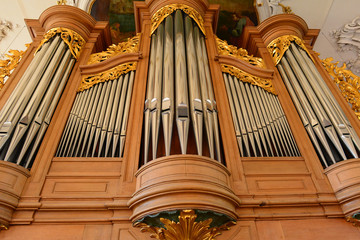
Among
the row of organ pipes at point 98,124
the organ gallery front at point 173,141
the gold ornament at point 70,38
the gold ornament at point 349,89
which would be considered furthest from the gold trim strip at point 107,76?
the gold ornament at point 349,89

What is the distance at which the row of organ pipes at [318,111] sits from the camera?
3344 millimetres

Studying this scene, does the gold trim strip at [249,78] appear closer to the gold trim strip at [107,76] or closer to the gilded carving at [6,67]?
the gold trim strip at [107,76]

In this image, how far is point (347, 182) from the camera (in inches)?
115

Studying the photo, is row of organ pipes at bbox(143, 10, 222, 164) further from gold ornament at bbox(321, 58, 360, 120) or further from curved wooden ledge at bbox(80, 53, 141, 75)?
gold ornament at bbox(321, 58, 360, 120)

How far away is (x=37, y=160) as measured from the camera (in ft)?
10.3

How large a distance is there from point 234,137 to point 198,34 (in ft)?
7.31

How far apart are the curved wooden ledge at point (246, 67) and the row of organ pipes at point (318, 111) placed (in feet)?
0.80

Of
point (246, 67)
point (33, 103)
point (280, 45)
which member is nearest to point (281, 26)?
point (280, 45)

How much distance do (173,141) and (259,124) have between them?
3.51 feet

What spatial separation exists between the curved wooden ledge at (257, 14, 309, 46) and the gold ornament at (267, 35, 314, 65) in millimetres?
135

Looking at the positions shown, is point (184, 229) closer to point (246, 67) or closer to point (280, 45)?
point (246, 67)

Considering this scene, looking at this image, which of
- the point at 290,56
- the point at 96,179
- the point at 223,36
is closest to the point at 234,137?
the point at 96,179

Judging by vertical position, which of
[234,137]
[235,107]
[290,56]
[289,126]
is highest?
[290,56]

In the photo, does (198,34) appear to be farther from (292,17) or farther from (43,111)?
(43,111)
